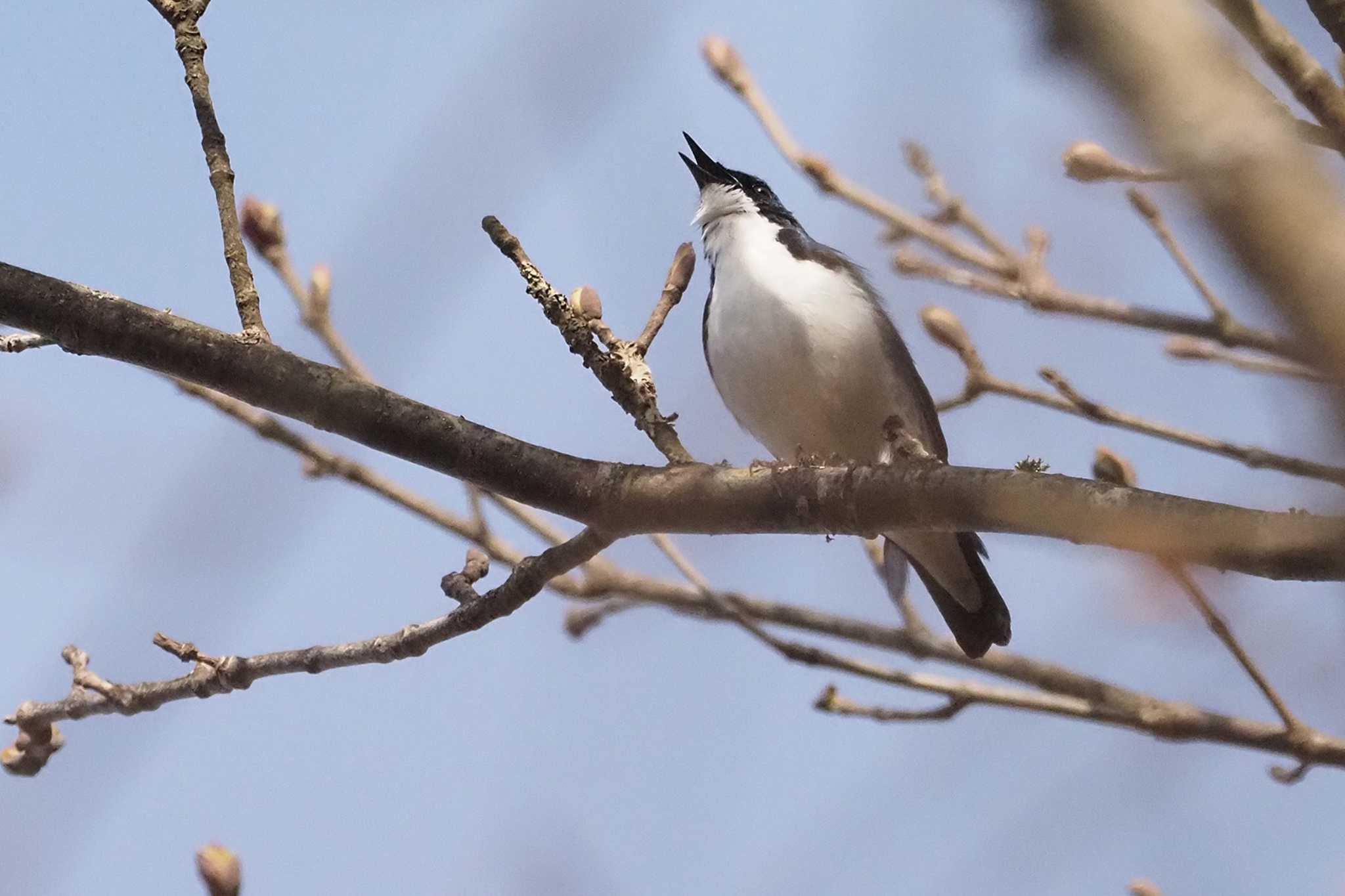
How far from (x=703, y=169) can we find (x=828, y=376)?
1861mm

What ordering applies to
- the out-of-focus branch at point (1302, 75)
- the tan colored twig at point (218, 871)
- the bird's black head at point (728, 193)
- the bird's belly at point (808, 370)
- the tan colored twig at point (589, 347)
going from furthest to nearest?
the bird's black head at point (728, 193) < the bird's belly at point (808, 370) < the tan colored twig at point (589, 347) < the tan colored twig at point (218, 871) < the out-of-focus branch at point (1302, 75)

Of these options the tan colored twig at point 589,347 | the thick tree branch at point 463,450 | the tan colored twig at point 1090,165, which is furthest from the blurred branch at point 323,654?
the tan colored twig at point 1090,165

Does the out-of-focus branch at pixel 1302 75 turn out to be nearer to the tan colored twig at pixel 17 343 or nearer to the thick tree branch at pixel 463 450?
the thick tree branch at pixel 463 450

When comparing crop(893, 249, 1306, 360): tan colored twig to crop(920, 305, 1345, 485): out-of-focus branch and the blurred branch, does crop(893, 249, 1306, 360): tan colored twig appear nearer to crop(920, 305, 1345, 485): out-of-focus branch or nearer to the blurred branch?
crop(920, 305, 1345, 485): out-of-focus branch

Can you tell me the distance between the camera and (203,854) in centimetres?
254

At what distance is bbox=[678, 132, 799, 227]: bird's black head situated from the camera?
18.7 ft

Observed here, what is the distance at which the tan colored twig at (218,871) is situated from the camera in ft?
8.30

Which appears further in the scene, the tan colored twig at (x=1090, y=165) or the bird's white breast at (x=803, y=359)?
the bird's white breast at (x=803, y=359)

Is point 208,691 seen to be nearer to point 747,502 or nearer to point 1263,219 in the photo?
point 747,502

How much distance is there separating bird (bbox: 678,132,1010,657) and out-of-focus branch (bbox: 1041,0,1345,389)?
352cm

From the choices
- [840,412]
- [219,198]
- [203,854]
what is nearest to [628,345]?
[219,198]

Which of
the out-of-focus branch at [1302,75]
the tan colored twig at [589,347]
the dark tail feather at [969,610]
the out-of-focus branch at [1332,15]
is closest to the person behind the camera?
the out-of-focus branch at [1332,15]

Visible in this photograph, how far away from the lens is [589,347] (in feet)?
10.1

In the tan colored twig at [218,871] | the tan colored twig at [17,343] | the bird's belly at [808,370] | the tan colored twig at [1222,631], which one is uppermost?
the tan colored twig at [17,343]
